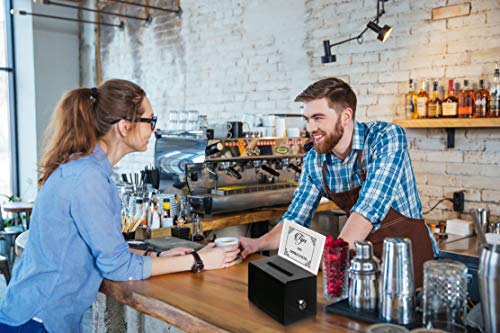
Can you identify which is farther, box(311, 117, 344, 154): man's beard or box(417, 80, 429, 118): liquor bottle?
box(417, 80, 429, 118): liquor bottle

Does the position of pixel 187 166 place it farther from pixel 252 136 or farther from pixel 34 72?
pixel 34 72

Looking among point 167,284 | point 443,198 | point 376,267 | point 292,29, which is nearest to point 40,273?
point 167,284

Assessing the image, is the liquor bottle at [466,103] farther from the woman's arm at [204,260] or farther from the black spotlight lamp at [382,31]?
the woman's arm at [204,260]

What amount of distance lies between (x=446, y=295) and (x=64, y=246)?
4.22 feet

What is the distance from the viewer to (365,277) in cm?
→ 157

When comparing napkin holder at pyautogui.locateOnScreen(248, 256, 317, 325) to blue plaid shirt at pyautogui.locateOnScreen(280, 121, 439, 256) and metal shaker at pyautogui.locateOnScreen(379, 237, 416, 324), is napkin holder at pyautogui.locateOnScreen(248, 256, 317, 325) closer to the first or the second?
metal shaker at pyautogui.locateOnScreen(379, 237, 416, 324)

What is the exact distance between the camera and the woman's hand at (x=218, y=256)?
2.14m

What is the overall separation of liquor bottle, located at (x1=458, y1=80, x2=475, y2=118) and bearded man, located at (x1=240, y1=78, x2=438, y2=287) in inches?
65.4

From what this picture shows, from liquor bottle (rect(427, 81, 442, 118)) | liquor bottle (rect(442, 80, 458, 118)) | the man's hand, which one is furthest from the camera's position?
liquor bottle (rect(427, 81, 442, 118))

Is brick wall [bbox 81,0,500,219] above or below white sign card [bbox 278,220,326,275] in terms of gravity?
above

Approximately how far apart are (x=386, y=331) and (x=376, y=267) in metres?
0.37

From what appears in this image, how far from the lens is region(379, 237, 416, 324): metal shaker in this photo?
57.3 inches

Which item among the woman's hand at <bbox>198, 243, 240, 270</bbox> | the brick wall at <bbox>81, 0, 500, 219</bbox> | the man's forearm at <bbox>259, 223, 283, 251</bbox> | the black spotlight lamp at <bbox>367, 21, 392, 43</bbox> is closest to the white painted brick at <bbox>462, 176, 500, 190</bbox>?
the brick wall at <bbox>81, 0, 500, 219</bbox>

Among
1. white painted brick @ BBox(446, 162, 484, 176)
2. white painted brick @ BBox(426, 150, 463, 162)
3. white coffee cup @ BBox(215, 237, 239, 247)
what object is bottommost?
white coffee cup @ BBox(215, 237, 239, 247)
